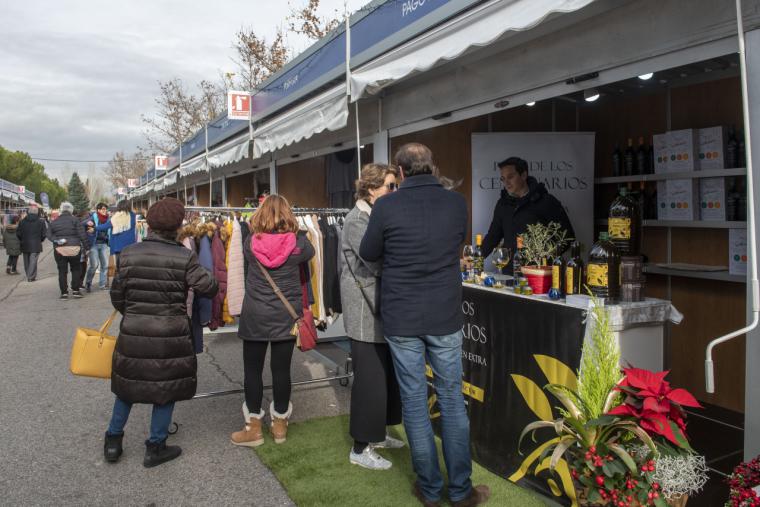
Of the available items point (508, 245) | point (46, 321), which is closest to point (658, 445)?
Answer: point (508, 245)

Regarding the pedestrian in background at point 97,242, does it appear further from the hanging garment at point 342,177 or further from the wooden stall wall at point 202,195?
the wooden stall wall at point 202,195

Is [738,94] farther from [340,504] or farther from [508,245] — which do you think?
[340,504]

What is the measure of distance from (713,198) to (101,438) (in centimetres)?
496

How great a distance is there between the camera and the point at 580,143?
530 centimetres

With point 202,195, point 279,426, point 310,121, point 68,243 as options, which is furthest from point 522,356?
point 202,195

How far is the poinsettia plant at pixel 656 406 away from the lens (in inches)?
78.4

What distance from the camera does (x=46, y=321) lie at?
870 cm

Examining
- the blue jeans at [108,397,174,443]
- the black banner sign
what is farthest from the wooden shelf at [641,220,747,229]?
the blue jeans at [108,397,174,443]

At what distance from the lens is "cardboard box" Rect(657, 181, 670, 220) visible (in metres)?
5.01

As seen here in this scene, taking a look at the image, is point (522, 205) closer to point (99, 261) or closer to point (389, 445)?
point (389, 445)

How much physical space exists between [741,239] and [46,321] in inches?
348

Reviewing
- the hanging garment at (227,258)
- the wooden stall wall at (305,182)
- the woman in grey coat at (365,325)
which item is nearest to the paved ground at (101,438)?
the woman in grey coat at (365,325)

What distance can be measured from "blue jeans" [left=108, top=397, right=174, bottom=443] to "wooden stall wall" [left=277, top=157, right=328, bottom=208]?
6.22 m

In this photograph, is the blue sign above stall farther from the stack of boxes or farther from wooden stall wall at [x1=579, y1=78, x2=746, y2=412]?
the stack of boxes
